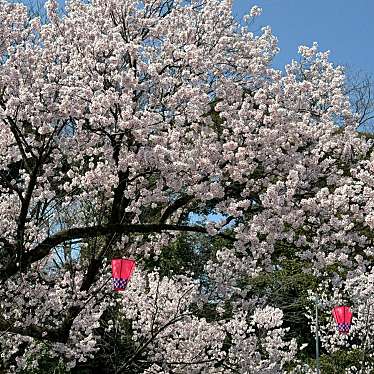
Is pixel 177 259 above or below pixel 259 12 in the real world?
above

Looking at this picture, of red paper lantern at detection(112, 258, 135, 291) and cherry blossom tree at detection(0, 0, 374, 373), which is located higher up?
cherry blossom tree at detection(0, 0, 374, 373)

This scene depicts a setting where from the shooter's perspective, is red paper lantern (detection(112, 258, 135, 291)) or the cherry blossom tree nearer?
the cherry blossom tree

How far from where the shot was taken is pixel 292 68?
711 cm

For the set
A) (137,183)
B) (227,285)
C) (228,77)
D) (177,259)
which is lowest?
(227,285)

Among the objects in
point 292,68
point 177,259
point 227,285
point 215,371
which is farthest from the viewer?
point 177,259

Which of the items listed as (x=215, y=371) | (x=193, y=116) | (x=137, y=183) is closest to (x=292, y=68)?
(x=193, y=116)

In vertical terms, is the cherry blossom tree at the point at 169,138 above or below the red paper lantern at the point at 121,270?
above

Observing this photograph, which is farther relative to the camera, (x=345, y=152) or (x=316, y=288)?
(x=316, y=288)

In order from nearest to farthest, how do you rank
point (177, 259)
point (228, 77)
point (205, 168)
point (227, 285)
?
point (205, 168) → point (228, 77) → point (227, 285) → point (177, 259)

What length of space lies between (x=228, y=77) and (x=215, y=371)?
5.16 m

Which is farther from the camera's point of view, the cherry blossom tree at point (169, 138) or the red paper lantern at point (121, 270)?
the red paper lantern at point (121, 270)

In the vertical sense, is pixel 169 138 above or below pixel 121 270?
above

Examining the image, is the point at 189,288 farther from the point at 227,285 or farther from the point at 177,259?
the point at 177,259

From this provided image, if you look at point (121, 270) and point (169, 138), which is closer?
point (169, 138)
